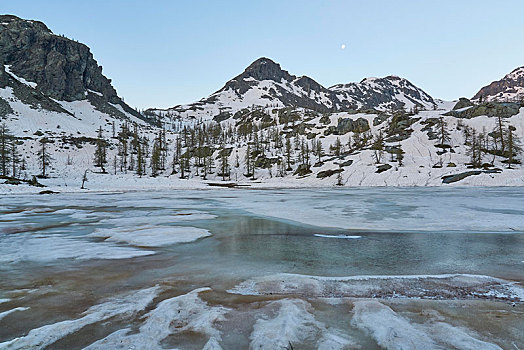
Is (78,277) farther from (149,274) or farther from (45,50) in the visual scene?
(45,50)

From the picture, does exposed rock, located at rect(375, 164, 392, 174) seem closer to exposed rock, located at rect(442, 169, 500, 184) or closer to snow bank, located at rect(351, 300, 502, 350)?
exposed rock, located at rect(442, 169, 500, 184)

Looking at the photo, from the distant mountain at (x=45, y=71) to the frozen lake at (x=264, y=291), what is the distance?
426ft

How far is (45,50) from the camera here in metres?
131

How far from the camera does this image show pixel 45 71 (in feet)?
408

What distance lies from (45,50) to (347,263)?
570 feet

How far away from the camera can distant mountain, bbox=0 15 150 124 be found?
110562 mm

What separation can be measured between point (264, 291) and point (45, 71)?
162258 millimetres

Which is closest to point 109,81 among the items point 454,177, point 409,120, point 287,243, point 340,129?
point 340,129

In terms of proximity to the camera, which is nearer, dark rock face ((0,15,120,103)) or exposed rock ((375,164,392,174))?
exposed rock ((375,164,392,174))

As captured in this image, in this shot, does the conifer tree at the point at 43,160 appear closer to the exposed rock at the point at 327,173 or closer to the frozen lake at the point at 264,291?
the exposed rock at the point at 327,173

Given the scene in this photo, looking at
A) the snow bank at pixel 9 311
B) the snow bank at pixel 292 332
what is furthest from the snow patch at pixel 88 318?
the snow bank at pixel 292 332

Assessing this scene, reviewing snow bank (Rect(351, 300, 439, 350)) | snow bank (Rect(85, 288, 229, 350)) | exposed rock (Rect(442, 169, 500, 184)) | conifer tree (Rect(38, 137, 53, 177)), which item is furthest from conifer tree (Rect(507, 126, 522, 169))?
conifer tree (Rect(38, 137, 53, 177))

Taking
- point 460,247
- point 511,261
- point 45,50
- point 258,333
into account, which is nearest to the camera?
point 258,333

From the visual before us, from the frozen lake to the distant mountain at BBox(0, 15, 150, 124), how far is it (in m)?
130
